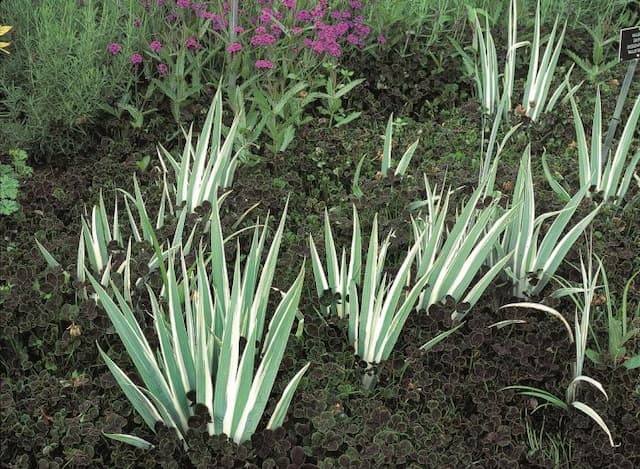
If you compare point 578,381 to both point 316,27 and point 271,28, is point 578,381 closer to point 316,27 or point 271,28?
point 316,27

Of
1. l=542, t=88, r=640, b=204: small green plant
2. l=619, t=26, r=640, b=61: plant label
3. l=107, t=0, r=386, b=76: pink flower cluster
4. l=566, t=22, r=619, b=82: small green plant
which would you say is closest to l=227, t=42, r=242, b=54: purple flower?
l=107, t=0, r=386, b=76: pink flower cluster

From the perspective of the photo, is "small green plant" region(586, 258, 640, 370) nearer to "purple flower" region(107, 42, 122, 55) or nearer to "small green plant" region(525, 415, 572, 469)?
"small green plant" region(525, 415, 572, 469)

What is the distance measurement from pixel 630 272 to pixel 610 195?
0.34m

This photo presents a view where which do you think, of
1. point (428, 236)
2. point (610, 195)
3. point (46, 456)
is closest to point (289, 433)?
point (46, 456)

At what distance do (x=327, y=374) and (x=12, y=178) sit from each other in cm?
145

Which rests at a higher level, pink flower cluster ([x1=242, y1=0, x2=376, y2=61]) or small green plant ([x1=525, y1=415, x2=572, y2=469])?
pink flower cluster ([x1=242, y1=0, x2=376, y2=61])

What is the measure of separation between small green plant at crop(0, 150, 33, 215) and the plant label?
2189 mm

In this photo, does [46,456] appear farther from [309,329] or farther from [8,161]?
[8,161]

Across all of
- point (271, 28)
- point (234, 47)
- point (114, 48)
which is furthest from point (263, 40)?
point (114, 48)

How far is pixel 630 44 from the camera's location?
2.65 meters

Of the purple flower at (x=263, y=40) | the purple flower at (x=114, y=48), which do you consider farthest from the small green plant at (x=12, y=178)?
the purple flower at (x=263, y=40)

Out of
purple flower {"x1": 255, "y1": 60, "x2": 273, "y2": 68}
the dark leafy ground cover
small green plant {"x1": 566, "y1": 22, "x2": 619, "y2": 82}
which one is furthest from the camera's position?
small green plant {"x1": 566, "y1": 22, "x2": 619, "y2": 82}

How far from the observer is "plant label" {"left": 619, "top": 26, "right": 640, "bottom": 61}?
264 centimetres

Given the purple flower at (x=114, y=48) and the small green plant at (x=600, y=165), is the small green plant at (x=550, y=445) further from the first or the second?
the purple flower at (x=114, y=48)
